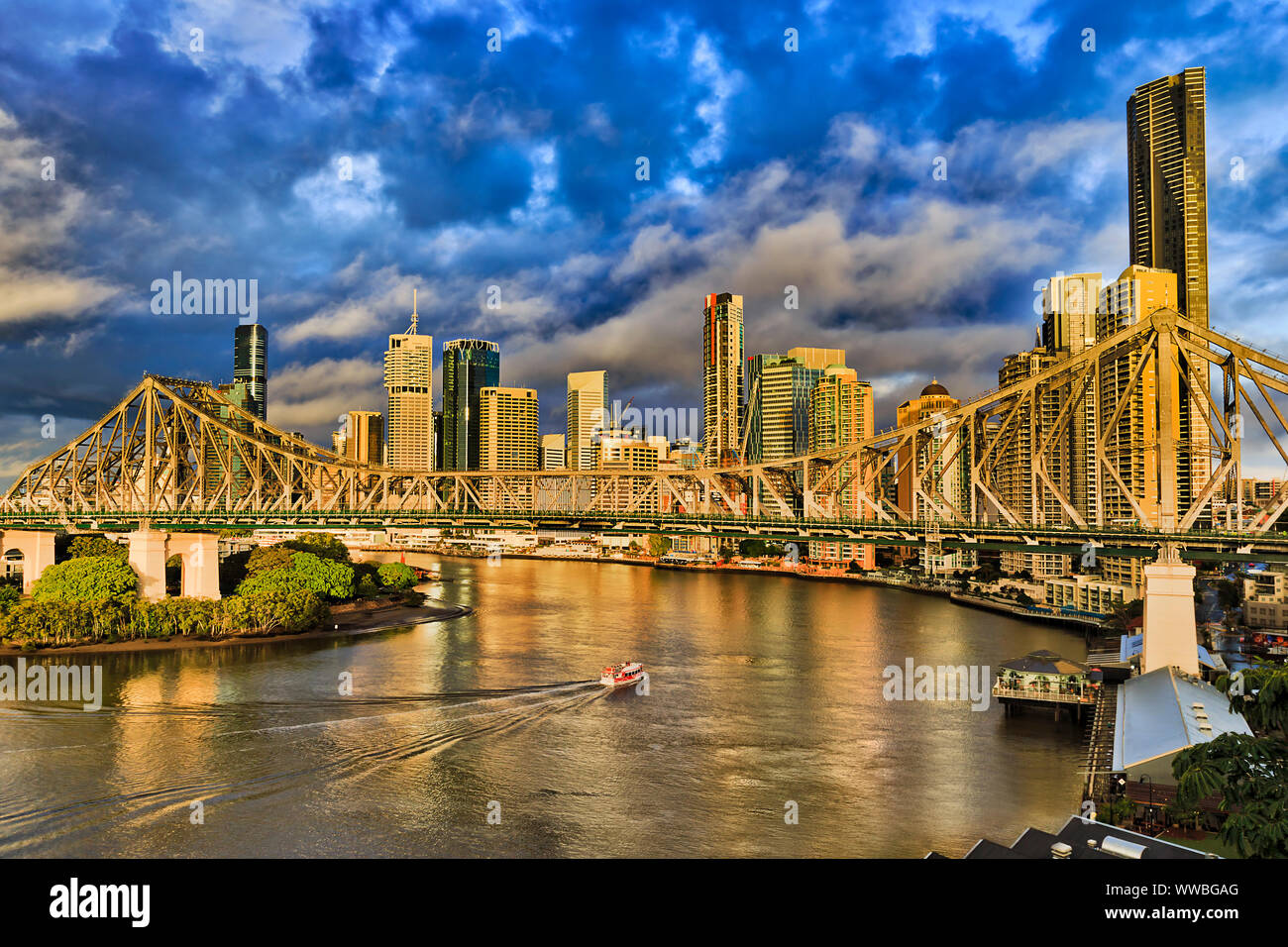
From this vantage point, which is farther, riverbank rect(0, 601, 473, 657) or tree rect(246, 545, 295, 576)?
tree rect(246, 545, 295, 576)

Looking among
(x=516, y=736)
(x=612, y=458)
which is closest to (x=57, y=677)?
(x=516, y=736)

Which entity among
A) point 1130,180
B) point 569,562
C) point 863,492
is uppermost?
point 1130,180

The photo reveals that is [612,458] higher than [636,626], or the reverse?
[612,458]

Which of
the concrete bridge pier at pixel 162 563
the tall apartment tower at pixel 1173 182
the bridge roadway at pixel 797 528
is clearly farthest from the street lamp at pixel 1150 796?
the tall apartment tower at pixel 1173 182

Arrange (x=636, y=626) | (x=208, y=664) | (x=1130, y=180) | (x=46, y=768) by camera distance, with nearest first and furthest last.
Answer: (x=46, y=768)
(x=208, y=664)
(x=636, y=626)
(x=1130, y=180)

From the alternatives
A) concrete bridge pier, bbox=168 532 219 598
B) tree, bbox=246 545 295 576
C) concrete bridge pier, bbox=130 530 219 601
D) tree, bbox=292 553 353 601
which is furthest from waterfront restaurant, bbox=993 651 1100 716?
tree, bbox=246 545 295 576

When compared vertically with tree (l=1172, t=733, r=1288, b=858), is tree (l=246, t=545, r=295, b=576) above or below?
below

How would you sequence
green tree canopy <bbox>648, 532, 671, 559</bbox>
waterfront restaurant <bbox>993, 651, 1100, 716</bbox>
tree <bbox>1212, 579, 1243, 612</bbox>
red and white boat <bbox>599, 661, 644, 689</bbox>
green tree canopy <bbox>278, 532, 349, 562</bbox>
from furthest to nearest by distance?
green tree canopy <bbox>648, 532, 671, 559</bbox> → green tree canopy <bbox>278, 532, 349, 562</bbox> → tree <bbox>1212, 579, 1243, 612</bbox> → red and white boat <bbox>599, 661, 644, 689</bbox> → waterfront restaurant <bbox>993, 651, 1100, 716</bbox>

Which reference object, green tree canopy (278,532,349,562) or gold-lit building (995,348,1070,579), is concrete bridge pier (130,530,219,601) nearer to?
green tree canopy (278,532,349,562)

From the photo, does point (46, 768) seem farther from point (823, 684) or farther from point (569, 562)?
point (569, 562)
